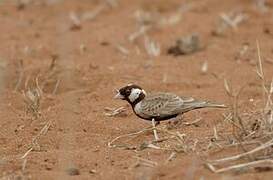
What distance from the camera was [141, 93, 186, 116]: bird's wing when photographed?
20.5ft

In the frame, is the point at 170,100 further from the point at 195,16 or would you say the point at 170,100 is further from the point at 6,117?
the point at 195,16

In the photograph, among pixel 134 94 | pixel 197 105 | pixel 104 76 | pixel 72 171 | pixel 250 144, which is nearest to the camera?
pixel 72 171

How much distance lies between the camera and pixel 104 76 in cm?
805

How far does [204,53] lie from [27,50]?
1736 millimetres

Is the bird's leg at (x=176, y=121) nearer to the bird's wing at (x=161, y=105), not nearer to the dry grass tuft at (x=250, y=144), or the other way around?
the bird's wing at (x=161, y=105)

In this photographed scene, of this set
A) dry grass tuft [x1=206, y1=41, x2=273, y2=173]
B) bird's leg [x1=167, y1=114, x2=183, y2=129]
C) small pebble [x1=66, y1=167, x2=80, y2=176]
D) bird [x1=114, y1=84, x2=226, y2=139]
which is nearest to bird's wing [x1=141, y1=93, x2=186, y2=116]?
bird [x1=114, y1=84, x2=226, y2=139]

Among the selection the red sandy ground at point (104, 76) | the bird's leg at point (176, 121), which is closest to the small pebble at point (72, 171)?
the red sandy ground at point (104, 76)

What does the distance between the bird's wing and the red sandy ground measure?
135 mm

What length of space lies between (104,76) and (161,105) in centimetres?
185

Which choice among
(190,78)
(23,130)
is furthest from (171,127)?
(190,78)

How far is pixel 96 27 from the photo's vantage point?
10.4m

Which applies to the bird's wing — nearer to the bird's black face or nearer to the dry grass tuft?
the bird's black face

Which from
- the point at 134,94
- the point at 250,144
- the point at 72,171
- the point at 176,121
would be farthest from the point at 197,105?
the point at 72,171

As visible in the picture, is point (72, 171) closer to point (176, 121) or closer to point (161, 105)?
point (161, 105)
